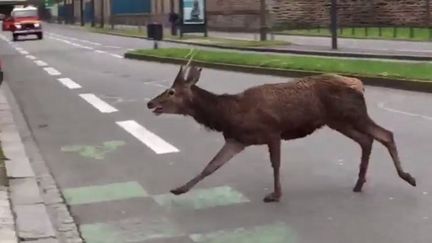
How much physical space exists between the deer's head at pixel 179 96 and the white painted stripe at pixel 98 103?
8225 millimetres

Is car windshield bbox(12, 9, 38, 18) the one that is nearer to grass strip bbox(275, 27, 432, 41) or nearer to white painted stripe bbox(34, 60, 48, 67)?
grass strip bbox(275, 27, 432, 41)

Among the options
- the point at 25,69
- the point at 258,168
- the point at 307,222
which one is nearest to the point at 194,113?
the point at 307,222

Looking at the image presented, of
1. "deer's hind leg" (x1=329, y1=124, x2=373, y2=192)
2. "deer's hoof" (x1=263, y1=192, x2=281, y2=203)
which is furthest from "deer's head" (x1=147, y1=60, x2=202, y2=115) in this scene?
"deer's hind leg" (x1=329, y1=124, x2=373, y2=192)

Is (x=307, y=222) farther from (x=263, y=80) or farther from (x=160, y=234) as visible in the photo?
(x=263, y=80)

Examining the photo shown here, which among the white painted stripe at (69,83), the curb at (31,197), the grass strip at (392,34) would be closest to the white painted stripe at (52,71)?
the white painted stripe at (69,83)

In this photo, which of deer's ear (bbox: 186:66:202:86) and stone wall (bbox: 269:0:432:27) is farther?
stone wall (bbox: 269:0:432:27)

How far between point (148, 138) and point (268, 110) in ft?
15.7

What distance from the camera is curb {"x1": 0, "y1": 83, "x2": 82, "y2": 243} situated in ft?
22.6

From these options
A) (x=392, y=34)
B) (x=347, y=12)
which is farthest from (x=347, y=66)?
(x=347, y=12)

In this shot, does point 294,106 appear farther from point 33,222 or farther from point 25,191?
point 25,191

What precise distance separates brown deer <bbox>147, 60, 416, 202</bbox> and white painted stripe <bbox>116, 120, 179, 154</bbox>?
130 inches

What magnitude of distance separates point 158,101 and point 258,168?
2.25 m

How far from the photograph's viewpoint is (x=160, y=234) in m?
6.85

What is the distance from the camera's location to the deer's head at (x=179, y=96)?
7430mm
